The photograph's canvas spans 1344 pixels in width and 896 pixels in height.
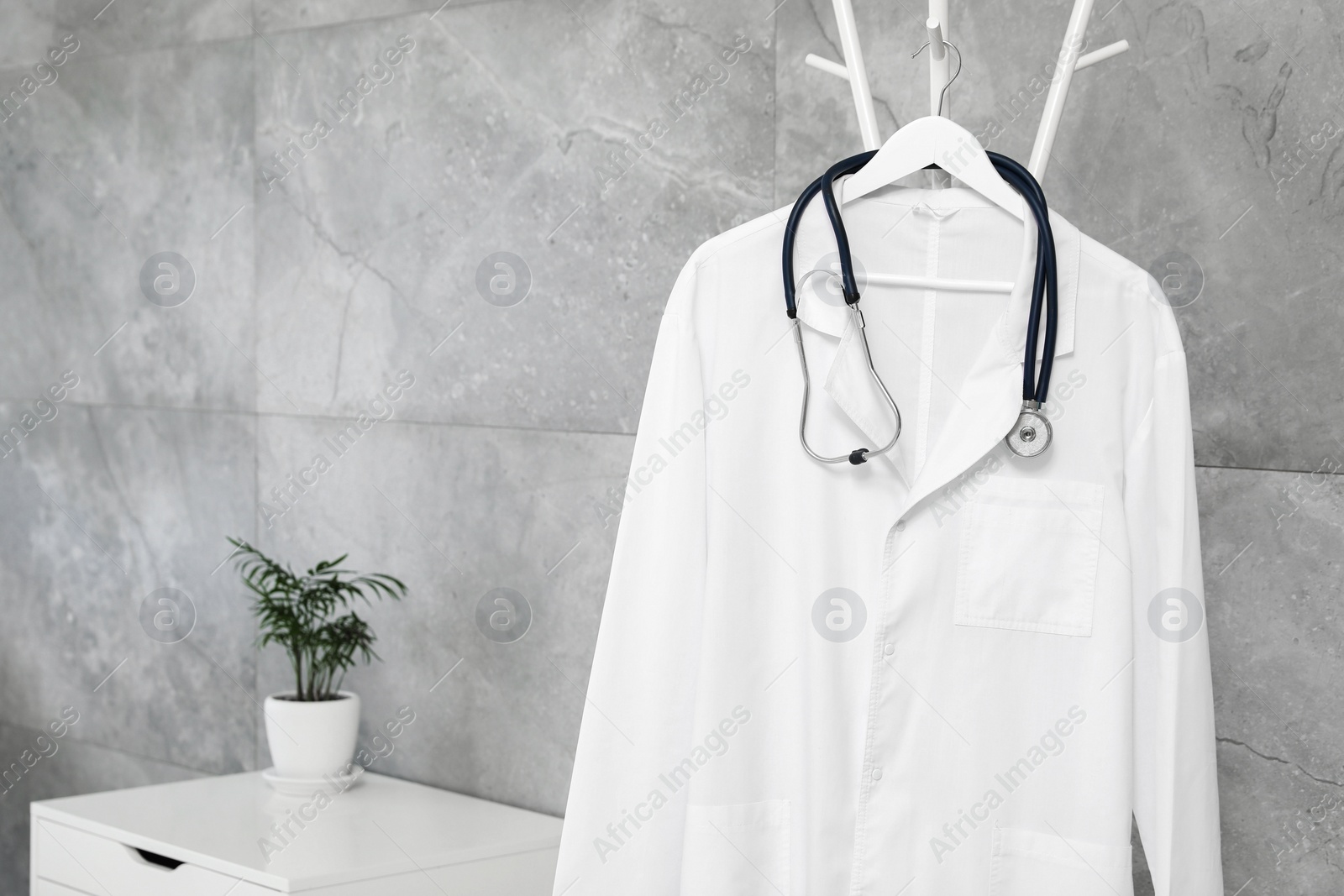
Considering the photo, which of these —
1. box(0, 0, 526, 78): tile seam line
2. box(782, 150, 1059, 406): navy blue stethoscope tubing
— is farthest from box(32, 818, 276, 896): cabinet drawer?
box(0, 0, 526, 78): tile seam line

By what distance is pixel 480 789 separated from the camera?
228 centimetres

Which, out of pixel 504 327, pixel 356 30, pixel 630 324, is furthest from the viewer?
pixel 356 30

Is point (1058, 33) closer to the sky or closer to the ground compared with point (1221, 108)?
closer to the sky

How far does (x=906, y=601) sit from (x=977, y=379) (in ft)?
0.78

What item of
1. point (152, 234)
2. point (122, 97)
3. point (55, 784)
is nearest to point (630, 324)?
point (152, 234)

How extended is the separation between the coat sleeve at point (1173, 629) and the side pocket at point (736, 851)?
14.8 inches

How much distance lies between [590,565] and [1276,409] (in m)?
1.05

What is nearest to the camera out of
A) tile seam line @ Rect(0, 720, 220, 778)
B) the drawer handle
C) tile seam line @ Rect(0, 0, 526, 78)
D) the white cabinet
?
the white cabinet

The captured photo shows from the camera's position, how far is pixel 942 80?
1.37 meters

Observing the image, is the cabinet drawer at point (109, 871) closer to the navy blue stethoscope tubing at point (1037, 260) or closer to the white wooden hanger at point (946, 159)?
the navy blue stethoscope tubing at point (1037, 260)

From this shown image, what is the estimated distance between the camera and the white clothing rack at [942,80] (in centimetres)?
135

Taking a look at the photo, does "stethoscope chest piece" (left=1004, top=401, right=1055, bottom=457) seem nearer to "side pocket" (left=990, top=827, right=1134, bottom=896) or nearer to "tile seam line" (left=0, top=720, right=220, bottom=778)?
"side pocket" (left=990, top=827, right=1134, bottom=896)

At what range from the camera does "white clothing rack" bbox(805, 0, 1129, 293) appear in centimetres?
135

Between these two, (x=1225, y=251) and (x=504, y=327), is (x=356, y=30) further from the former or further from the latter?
(x=1225, y=251)
